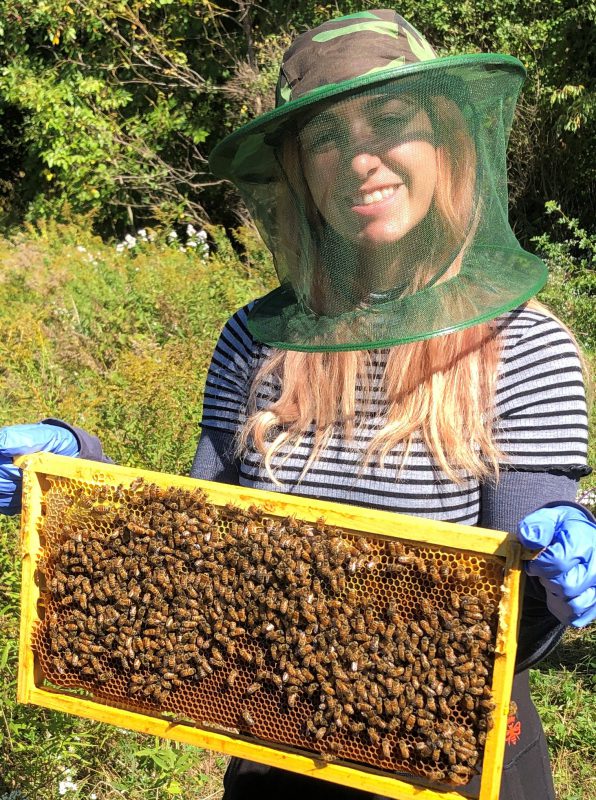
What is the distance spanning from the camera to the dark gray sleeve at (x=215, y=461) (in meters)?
2.62

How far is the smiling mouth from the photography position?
2.11 meters

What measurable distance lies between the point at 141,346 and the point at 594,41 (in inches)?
398

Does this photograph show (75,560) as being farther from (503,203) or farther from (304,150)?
(503,203)

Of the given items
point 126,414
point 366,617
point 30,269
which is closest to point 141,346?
point 126,414

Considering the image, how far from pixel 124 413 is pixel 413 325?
3624mm

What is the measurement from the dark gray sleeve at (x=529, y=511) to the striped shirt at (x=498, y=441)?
0.03m

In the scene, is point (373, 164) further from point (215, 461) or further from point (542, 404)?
point (215, 461)

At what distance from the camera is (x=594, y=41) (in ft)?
43.4

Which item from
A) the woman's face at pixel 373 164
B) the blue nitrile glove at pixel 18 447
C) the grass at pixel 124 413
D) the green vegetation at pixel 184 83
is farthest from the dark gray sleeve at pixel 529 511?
the green vegetation at pixel 184 83

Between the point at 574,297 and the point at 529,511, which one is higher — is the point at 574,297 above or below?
above

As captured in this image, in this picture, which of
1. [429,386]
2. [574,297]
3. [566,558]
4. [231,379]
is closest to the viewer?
[566,558]

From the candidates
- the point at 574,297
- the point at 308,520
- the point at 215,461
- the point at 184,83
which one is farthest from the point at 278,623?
the point at 184,83

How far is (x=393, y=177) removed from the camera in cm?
209

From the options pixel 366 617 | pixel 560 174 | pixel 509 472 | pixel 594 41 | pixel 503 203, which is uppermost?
pixel 594 41
